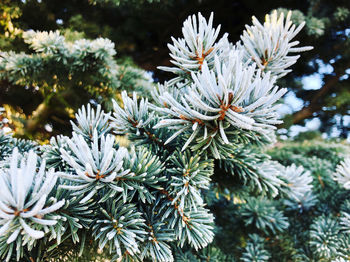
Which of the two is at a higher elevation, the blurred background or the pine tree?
the blurred background

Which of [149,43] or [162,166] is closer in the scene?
[162,166]

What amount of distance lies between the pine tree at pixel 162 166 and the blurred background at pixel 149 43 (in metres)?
0.27

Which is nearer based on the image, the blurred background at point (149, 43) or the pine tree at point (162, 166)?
the pine tree at point (162, 166)

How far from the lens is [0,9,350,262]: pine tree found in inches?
11.1

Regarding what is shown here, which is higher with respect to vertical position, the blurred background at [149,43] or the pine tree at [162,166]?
the blurred background at [149,43]

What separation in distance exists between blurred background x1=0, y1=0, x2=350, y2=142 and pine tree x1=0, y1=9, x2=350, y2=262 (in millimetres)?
273

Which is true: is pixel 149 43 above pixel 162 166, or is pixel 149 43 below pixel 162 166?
above

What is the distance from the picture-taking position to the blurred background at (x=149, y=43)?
82 centimetres

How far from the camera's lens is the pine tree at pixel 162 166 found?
0.28 metres

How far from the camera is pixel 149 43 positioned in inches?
54.7

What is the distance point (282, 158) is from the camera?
0.99m

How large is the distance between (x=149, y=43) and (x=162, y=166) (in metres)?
1.13

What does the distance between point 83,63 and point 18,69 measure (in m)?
0.17

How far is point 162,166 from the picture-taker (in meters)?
0.41
